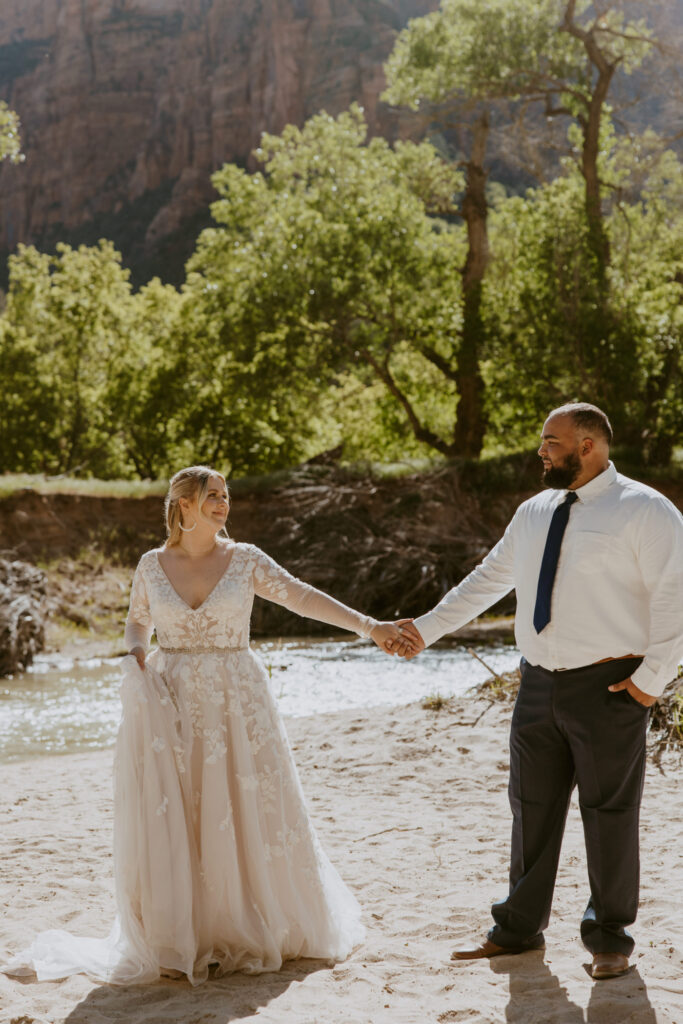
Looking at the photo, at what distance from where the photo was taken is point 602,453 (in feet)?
14.0

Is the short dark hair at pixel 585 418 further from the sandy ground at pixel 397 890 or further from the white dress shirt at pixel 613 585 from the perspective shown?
the sandy ground at pixel 397 890

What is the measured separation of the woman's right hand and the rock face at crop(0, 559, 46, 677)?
473 inches

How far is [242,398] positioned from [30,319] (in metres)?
13.0

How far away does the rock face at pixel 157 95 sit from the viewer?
123938 millimetres

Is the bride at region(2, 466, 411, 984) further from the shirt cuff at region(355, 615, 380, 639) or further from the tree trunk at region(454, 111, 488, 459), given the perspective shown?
the tree trunk at region(454, 111, 488, 459)

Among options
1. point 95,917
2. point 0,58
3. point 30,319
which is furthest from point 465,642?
point 0,58

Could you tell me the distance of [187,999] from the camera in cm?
423

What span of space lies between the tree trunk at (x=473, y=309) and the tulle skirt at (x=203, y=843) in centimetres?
2568

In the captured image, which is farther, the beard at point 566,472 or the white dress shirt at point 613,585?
the beard at point 566,472

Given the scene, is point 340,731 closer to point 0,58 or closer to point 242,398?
point 242,398

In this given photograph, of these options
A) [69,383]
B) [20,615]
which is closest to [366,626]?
[20,615]

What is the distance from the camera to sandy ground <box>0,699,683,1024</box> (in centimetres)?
406

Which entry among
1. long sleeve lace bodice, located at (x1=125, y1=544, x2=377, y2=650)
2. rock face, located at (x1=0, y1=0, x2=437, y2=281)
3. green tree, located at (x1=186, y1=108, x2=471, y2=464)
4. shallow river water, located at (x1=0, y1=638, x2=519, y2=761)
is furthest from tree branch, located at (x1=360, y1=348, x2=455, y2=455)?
rock face, located at (x1=0, y1=0, x2=437, y2=281)

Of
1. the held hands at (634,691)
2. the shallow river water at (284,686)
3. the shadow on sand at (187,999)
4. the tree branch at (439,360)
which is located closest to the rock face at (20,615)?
the shallow river water at (284,686)
